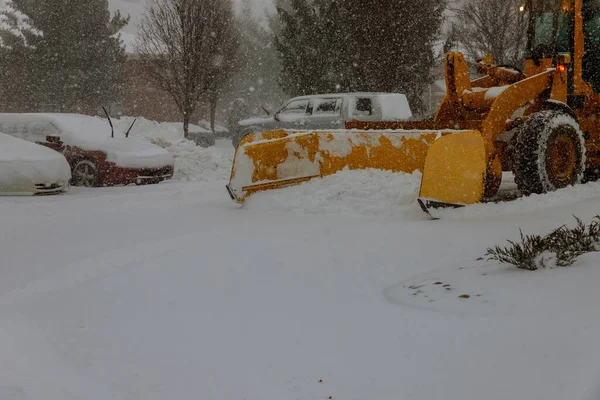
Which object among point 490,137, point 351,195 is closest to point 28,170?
point 351,195

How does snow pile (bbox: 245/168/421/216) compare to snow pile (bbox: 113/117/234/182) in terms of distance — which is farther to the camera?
snow pile (bbox: 113/117/234/182)

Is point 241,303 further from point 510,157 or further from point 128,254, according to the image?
point 510,157

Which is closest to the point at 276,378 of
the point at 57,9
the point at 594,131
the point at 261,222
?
the point at 261,222

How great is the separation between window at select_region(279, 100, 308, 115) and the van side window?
127 cm

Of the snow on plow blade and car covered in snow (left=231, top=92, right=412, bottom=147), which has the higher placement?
car covered in snow (left=231, top=92, right=412, bottom=147)

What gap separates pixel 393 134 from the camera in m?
8.62

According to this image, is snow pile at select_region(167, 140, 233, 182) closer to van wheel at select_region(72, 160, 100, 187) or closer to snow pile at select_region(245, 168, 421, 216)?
van wheel at select_region(72, 160, 100, 187)

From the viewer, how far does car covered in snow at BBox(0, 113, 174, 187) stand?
12.6 meters

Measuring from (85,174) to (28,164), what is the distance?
1.89 metres

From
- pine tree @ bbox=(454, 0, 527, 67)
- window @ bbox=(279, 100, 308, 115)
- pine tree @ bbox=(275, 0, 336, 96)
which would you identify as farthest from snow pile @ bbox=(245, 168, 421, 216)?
pine tree @ bbox=(454, 0, 527, 67)

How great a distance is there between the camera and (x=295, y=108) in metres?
15.7

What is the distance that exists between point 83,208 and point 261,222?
114 inches

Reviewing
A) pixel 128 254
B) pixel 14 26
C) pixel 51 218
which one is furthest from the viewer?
pixel 14 26

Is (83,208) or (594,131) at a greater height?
(594,131)
